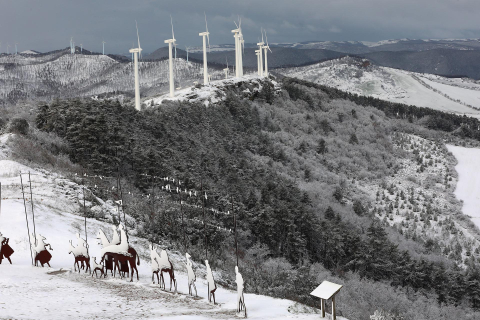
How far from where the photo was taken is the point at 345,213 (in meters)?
42.1

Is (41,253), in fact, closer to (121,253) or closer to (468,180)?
(121,253)

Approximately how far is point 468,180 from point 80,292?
2411 inches

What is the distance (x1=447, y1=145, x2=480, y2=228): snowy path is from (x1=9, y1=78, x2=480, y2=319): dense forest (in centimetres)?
976

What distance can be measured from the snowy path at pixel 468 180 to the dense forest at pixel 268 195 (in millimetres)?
9761

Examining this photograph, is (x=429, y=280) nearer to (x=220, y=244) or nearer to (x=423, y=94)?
(x=220, y=244)

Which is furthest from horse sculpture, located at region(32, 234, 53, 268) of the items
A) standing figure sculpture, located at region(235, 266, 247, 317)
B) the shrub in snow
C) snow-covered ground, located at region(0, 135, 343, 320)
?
the shrub in snow

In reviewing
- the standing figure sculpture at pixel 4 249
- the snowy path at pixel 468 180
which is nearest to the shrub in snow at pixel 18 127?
the standing figure sculpture at pixel 4 249

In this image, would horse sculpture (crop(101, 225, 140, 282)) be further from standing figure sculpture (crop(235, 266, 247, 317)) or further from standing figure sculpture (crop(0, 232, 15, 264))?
standing figure sculpture (crop(235, 266, 247, 317))

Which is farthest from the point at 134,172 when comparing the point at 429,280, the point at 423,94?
the point at 423,94

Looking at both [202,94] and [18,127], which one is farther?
[202,94]

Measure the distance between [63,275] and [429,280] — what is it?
25551 millimetres

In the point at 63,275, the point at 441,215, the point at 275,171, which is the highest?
the point at 63,275

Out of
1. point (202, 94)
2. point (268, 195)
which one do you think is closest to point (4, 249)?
point (268, 195)

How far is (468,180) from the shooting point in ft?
197
